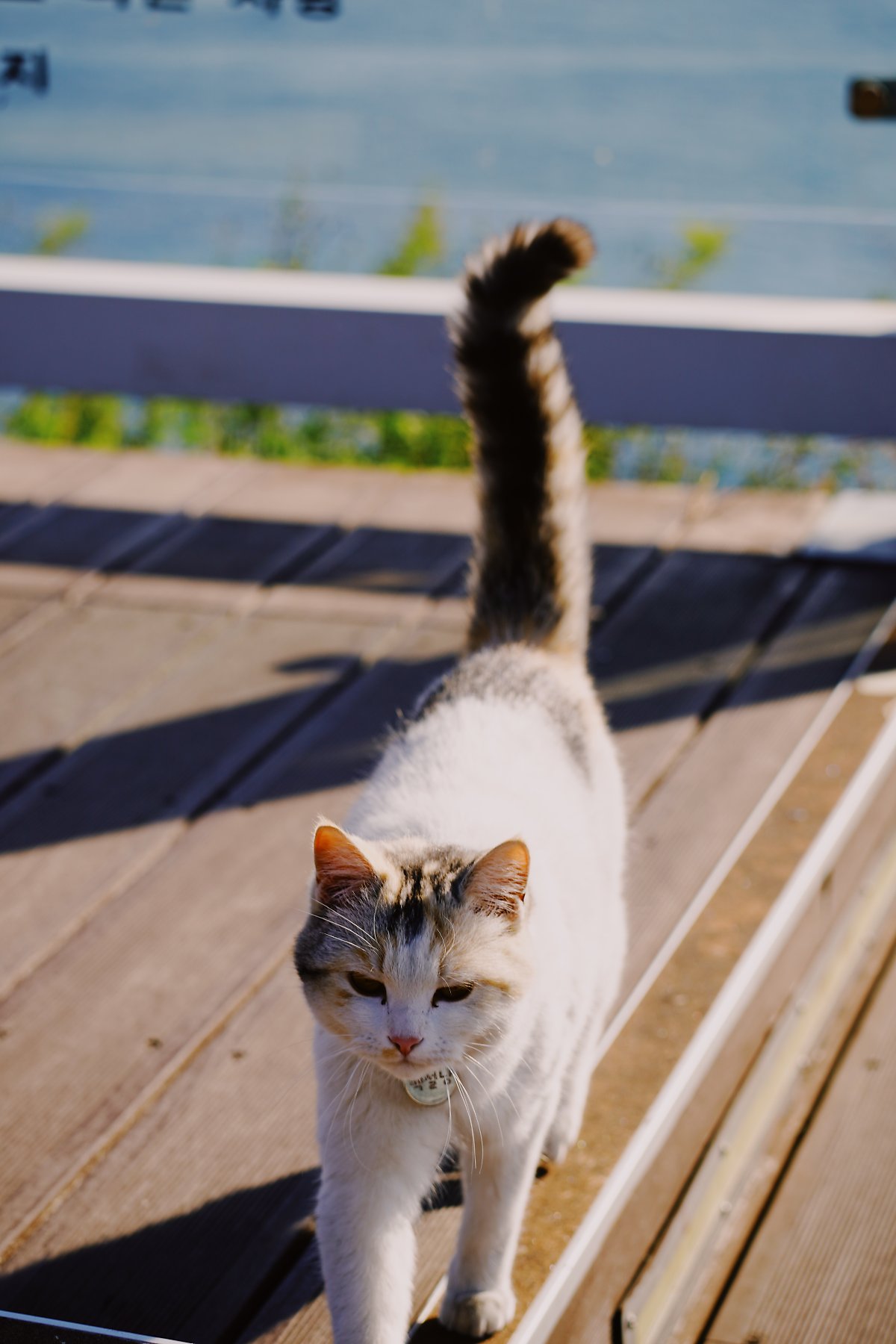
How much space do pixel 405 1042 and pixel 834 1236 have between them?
0.80m

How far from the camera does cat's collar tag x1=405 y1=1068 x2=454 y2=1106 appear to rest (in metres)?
1.29

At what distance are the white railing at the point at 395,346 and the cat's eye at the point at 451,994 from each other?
2.09m

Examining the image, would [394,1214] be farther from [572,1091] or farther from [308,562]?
[308,562]

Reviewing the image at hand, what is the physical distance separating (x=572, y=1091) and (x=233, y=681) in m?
1.38

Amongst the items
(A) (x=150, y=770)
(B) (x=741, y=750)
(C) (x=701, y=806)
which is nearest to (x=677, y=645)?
(B) (x=741, y=750)

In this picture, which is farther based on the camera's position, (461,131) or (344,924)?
(461,131)

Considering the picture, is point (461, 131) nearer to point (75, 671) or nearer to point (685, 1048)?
point (75, 671)

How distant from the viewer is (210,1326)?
1.40m

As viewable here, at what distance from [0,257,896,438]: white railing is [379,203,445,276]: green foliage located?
61.4 inches

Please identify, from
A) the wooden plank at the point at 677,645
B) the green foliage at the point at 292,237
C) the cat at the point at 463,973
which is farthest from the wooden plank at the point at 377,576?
the green foliage at the point at 292,237

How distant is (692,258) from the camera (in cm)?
479

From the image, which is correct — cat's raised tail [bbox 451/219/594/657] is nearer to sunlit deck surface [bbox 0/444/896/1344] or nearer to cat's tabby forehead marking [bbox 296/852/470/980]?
sunlit deck surface [bbox 0/444/896/1344]

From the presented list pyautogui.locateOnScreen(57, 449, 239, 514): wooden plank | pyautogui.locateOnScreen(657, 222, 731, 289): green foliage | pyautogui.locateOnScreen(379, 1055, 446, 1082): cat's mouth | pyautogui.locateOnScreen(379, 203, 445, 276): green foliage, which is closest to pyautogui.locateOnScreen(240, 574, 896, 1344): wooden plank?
pyautogui.locateOnScreen(379, 1055, 446, 1082): cat's mouth

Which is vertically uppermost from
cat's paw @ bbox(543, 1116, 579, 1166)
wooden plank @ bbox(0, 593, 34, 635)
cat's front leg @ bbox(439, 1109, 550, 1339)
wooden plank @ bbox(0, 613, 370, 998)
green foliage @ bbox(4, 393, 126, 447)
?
cat's front leg @ bbox(439, 1109, 550, 1339)
